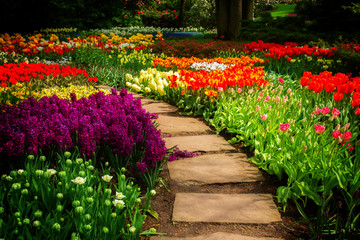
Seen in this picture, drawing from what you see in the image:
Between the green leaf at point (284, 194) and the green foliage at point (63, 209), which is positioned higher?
the green foliage at point (63, 209)

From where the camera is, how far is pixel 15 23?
13891mm

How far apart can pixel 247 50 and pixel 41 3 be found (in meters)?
10.1

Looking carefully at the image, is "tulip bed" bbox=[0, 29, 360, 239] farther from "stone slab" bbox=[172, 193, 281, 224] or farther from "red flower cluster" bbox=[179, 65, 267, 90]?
"stone slab" bbox=[172, 193, 281, 224]

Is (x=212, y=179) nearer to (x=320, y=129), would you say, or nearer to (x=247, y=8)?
(x=320, y=129)

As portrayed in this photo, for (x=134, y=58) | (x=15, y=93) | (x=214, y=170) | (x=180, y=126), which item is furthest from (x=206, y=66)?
(x=214, y=170)

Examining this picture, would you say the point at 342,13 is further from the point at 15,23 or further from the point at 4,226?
the point at 15,23

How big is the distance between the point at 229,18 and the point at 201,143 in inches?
433

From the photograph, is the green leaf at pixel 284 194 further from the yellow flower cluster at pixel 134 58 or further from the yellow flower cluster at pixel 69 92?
the yellow flower cluster at pixel 134 58

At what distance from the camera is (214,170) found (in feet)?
10.0

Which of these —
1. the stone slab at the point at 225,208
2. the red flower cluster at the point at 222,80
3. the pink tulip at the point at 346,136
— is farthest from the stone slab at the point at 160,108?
the pink tulip at the point at 346,136

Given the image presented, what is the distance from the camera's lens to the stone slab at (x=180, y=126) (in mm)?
4016

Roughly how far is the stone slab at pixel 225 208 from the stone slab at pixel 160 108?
90.5 inches

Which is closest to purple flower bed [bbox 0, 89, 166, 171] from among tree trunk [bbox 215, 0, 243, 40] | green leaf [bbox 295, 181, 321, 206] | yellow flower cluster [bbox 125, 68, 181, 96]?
green leaf [bbox 295, 181, 321, 206]

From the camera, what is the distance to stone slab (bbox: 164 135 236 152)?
352 cm
